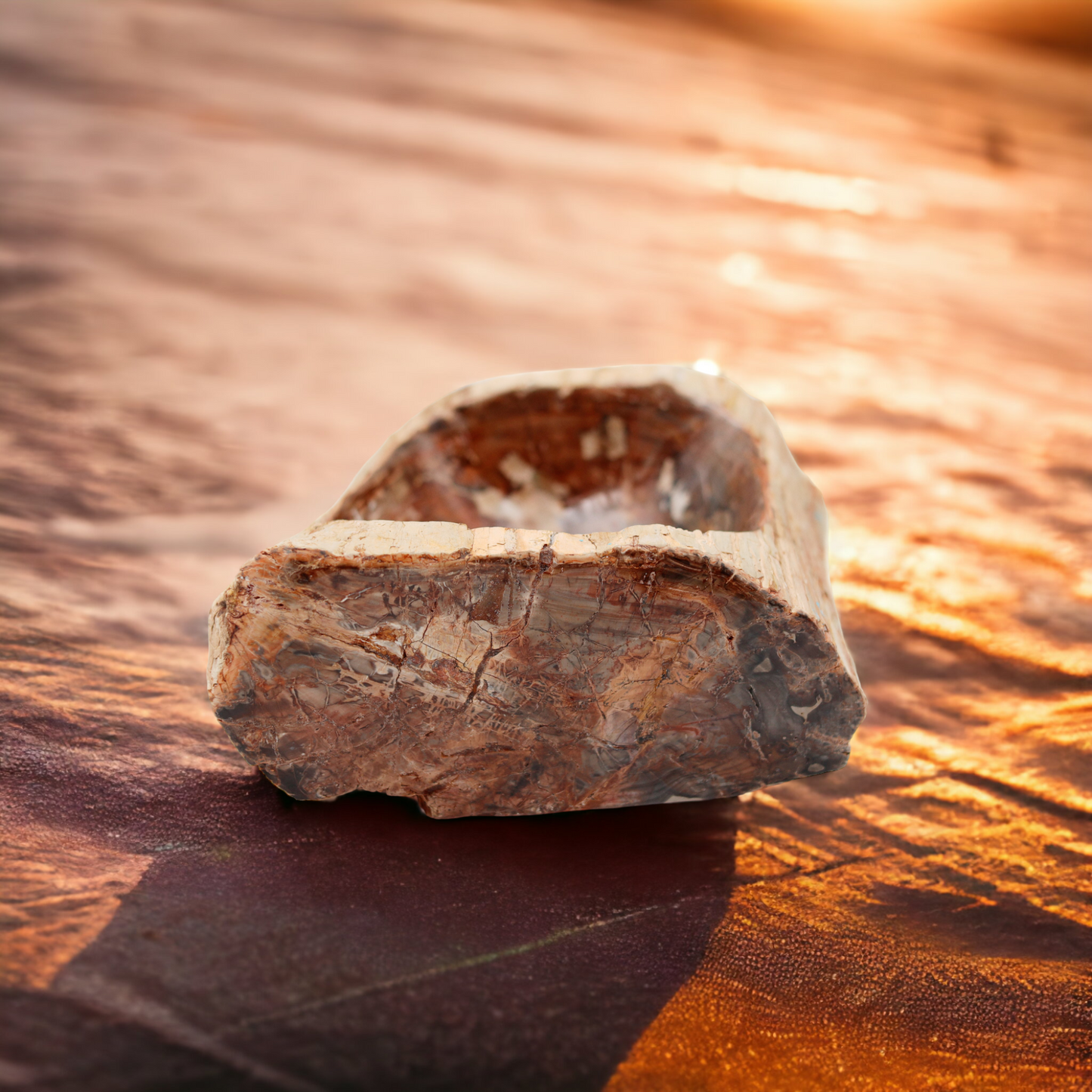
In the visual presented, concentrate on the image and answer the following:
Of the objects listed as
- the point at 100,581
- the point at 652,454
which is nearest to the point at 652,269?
the point at 652,454

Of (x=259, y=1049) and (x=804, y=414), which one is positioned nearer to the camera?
(x=259, y=1049)

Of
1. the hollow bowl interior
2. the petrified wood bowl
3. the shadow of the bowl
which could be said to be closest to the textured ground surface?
the shadow of the bowl

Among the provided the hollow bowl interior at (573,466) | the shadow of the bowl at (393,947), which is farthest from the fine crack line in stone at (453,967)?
the hollow bowl interior at (573,466)

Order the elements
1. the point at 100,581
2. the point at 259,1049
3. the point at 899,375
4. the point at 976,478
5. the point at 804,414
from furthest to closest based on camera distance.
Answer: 1. the point at 899,375
2. the point at 804,414
3. the point at 976,478
4. the point at 100,581
5. the point at 259,1049

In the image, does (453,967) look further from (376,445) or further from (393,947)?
(376,445)

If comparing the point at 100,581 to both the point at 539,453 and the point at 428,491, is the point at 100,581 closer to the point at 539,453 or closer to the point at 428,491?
the point at 428,491

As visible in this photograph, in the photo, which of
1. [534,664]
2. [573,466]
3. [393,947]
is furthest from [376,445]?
[393,947]

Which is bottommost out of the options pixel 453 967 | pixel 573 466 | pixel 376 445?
pixel 453 967
